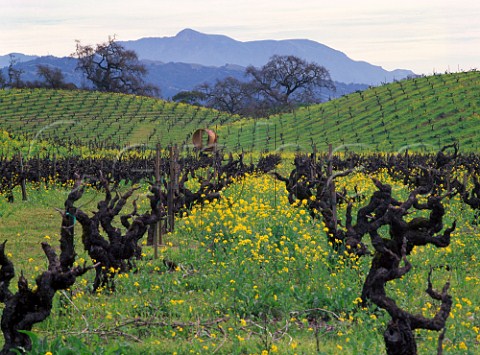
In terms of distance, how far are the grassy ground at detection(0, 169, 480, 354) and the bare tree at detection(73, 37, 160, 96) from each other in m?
105

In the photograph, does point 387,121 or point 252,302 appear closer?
point 252,302

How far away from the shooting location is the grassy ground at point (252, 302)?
9453 mm

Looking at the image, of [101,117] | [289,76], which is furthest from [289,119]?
[289,76]

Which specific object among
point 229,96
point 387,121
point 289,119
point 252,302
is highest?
point 229,96

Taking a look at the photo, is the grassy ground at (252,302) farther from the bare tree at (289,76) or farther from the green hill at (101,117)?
the bare tree at (289,76)

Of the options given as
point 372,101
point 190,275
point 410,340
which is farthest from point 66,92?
point 410,340

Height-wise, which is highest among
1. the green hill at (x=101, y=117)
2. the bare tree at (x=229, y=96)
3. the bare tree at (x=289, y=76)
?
the bare tree at (x=289, y=76)

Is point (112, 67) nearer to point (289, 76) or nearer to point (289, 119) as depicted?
point (289, 76)

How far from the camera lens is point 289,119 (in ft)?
274

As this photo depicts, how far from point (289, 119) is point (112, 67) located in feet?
152

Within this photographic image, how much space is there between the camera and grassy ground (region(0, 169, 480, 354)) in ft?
31.0

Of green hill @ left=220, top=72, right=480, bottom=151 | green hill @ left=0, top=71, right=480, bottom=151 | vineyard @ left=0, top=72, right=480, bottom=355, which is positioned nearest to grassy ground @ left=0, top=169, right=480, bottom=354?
vineyard @ left=0, top=72, right=480, bottom=355

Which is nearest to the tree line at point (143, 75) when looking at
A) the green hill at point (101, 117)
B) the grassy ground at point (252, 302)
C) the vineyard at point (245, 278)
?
the green hill at point (101, 117)

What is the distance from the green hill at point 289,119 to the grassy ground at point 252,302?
145 ft
